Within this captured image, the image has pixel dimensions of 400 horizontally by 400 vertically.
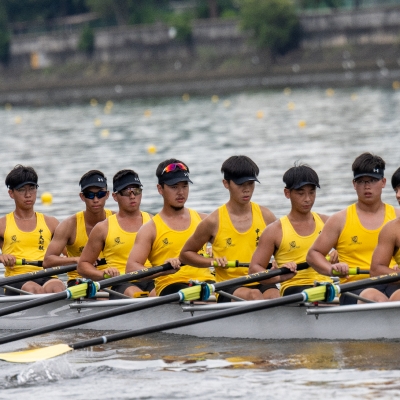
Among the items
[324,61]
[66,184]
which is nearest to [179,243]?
[66,184]

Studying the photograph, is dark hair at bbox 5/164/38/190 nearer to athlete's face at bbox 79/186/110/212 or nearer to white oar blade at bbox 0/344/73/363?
athlete's face at bbox 79/186/110/212

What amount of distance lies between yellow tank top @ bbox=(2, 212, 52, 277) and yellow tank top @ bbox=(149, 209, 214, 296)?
1665 millimetres

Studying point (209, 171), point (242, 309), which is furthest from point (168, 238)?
point (209, 171)

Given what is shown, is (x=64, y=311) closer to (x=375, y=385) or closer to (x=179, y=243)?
(x=179, y=243)

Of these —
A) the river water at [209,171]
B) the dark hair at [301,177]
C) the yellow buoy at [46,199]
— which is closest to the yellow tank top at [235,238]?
the dark hair at [301,177]

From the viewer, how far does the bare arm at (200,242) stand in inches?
363

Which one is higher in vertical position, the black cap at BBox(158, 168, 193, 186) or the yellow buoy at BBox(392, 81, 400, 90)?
the yellow buoy at BBox(392, 81, 400, 90)

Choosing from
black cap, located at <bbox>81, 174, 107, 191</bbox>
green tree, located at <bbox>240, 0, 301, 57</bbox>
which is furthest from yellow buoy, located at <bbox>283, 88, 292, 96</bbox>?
black cap, located at <bbox>81, 174, 107, 191</bbox>

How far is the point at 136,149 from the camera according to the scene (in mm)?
30156

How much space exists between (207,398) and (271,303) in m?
1.13

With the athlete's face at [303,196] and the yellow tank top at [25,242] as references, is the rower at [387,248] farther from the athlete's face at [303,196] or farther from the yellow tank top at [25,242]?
the yellow tank top at [25,242]

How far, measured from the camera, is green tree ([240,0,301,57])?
6334 centimetres

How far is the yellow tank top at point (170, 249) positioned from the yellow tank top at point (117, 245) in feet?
1.01

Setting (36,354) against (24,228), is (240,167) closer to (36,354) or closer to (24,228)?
(36,354)
